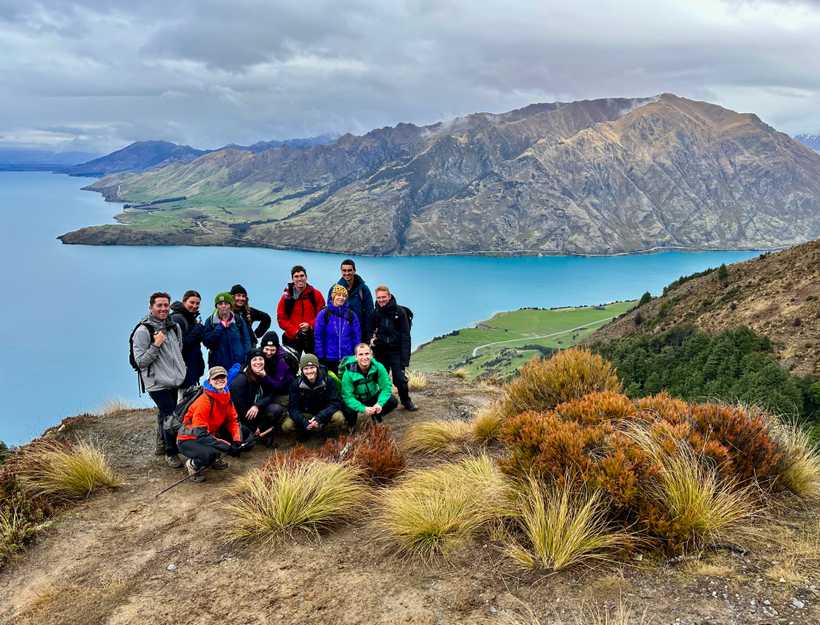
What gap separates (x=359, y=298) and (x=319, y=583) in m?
5.68

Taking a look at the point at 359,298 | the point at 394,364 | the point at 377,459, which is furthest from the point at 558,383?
the point at 359,298

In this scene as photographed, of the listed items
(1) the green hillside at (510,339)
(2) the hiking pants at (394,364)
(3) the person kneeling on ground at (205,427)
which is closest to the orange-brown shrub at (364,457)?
(3) the person kneeling on ground at (205,427)

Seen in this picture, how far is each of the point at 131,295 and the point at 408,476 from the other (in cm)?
16328

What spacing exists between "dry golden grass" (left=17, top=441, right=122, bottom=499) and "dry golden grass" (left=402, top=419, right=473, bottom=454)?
4098 millimetres

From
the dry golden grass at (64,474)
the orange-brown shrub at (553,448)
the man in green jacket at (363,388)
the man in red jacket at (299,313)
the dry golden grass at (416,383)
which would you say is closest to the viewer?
the orange-brown shrub at (553,448)

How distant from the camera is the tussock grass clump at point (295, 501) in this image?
16.7ft

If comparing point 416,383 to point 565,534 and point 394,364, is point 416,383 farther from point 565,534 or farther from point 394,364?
point 565,534

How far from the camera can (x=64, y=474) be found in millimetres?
6383

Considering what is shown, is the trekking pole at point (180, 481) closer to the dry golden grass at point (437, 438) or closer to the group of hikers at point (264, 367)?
the group of hikers at point (264, 367)

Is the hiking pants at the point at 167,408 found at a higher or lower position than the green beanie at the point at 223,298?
lower

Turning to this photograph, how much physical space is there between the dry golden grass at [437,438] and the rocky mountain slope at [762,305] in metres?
31.6

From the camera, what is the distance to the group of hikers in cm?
704

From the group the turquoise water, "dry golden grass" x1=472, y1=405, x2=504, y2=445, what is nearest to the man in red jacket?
"dry golden grass" x1=472, y1=405, x2=504, y2=445

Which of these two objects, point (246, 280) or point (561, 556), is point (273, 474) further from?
point (246, 280)
